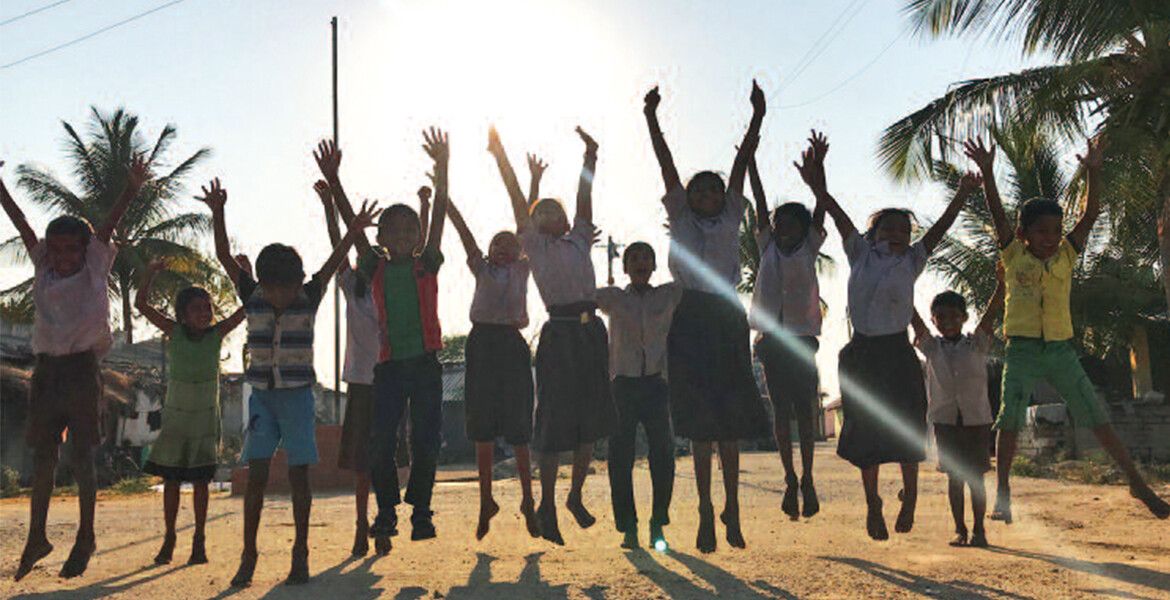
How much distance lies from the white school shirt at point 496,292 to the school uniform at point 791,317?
155 cm

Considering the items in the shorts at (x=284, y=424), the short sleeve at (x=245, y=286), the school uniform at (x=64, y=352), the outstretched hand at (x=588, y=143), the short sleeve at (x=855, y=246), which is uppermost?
the outstretched hand at (x=588, y=143)

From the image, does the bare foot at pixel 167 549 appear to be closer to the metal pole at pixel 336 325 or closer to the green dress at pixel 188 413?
the green dress at pixel 188 413

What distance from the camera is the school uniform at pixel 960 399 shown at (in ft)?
24.3

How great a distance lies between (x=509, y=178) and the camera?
6.94 m

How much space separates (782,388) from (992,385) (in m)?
25.9

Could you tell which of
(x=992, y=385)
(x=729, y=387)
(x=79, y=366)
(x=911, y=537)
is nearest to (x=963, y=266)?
(x=992, y=385)

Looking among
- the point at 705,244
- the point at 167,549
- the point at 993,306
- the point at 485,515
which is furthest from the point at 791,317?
the point at 167,549

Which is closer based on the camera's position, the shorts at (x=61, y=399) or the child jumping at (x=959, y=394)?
the shorts at (x=61, y=399)

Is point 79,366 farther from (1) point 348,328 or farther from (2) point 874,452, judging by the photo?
(2) point 874,452

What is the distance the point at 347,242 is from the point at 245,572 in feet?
6.05

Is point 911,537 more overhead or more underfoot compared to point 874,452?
more underfoot

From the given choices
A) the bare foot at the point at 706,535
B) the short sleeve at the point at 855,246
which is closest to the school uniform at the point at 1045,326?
the short sleeve at the point at 855,246

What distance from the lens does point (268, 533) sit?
941 centimetres

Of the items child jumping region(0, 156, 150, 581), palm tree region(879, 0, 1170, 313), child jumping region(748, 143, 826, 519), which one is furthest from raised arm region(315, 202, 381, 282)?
palm tree region(879, 0, 1170, 313)
